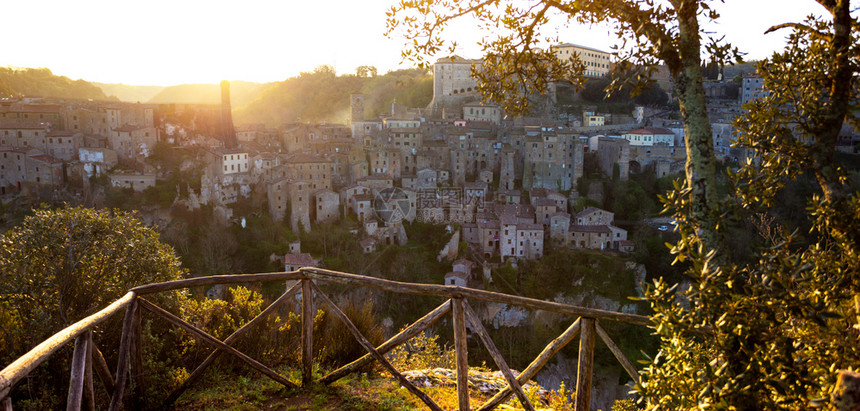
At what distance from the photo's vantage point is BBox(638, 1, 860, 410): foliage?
221cm

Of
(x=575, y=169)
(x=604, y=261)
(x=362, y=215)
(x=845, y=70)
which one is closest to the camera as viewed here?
(x=845, y=70)

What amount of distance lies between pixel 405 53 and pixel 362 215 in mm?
27572

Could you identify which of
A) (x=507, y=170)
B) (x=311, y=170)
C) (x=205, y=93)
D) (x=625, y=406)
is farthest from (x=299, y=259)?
(x=205, y=93)

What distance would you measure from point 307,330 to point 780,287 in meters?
2.96

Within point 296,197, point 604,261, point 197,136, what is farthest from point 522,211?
point 197,136

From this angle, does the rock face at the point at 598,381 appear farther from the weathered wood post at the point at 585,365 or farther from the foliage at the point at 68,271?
the weathered wood post at the point at 585,365

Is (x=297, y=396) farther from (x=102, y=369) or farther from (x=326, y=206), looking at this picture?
(x=326, y=206)

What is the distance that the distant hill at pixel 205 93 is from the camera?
240 ft

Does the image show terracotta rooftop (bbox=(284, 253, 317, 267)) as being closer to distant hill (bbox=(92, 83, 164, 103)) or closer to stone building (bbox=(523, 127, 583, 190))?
stone building (bbox=(523, 127, 583, 190))

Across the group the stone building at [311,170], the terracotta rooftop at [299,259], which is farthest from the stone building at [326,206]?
the terracotta rooftop at [299,259]

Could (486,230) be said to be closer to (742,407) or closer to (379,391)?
(379,391)

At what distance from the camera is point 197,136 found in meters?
36.7

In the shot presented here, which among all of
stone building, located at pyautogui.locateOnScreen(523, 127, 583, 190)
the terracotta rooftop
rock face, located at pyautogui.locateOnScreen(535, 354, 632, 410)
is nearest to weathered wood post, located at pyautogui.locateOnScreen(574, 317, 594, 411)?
rock face, located at pyautogui.locateOnScreen(535, 354, 632, 410)

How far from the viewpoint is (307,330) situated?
4.07 meters
